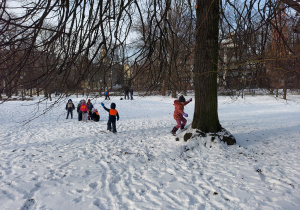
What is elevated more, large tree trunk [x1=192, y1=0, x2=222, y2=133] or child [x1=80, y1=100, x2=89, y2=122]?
large tree trunk [x1=192, y1=0, x2=222, y2=133]

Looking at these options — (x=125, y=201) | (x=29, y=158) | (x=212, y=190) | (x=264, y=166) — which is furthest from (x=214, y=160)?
(x=29, y=158)

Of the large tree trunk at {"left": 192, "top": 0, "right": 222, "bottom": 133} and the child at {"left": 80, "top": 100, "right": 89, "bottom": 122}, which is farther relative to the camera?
the child at {"left": 80, "top": 100, "right": 89, "bottom": 122}

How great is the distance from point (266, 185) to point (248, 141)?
2845 millimetres

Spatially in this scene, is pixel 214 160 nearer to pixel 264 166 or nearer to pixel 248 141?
pixel 264 166

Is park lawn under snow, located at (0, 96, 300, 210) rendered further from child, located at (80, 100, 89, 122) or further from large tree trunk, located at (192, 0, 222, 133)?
child, located at (80, 100, 89, 122)

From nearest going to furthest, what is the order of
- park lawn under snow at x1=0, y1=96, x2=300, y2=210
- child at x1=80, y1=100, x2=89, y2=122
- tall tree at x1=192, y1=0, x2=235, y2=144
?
park lawn under snow at x1=0, y1=96, x2=300, y2=210 → tall tree at x1=192, y1=0, x2=235, y2=144 → child at x1=80, y1=100, x2=89, y2=122

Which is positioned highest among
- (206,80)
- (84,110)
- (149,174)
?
(206,80)

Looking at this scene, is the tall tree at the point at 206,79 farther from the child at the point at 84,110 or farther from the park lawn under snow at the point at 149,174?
the child at the point at 84,110

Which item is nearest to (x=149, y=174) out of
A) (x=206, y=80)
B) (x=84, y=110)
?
(x=206, y=80)

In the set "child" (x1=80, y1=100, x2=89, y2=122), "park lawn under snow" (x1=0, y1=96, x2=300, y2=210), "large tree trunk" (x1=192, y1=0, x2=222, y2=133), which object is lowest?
"park lawn under snow" (x1=0, y1=96, x2=300, y2=210)

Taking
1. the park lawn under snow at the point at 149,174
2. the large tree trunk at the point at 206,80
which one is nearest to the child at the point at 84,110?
the park lawn under snow at the point at 149,174

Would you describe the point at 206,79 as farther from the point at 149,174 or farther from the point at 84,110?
the point at 84,110

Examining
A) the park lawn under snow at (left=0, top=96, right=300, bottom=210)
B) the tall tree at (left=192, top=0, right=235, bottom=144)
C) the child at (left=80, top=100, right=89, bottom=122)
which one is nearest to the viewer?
the park lawn under snow at (left=0, top=96, right=300, bottom=210)

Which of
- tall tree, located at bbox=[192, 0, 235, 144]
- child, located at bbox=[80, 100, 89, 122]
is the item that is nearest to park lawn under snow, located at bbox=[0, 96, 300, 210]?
tall tree, located at bbox=[192, 0, 235, 144]
